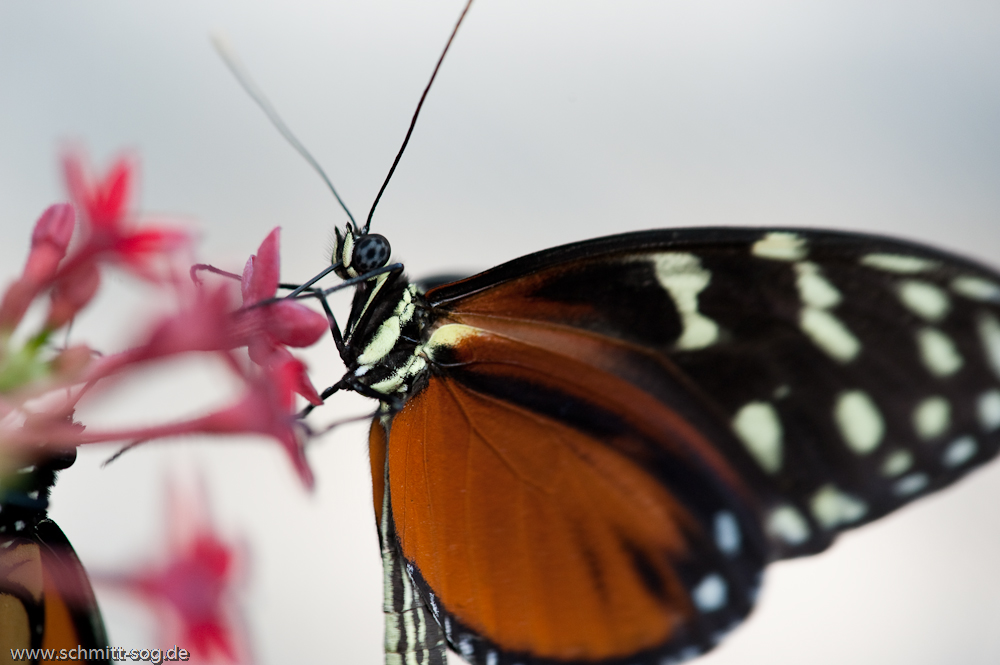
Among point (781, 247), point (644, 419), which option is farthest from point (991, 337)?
point (644, 419)

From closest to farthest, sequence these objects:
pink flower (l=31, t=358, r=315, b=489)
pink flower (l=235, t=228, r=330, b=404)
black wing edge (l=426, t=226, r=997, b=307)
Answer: pink flower (l=31, t=358, r=315, b=489) < pink flower (l=235, t=228, r=330, b=404) < black wing edge (l=426, t=226, r=997, b=307)

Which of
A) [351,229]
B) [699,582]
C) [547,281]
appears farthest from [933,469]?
[351,229]

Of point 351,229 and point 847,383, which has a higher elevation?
point 351,229

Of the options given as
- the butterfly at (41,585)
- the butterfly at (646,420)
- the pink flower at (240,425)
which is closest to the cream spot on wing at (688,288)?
the butterfly at (646,420)

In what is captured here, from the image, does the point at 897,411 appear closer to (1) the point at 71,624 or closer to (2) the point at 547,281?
(2) the point at 547,281

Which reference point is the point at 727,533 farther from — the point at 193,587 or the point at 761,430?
the point at 193,587

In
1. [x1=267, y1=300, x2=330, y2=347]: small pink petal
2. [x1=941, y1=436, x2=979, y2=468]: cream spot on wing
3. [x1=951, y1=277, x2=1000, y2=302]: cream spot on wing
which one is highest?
[x1=951, y1=277, x2=1000, y2=302]: cream spot on wing

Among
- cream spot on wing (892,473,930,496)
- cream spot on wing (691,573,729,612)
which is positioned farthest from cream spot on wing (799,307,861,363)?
cream spot on wing (691,573,729,612)

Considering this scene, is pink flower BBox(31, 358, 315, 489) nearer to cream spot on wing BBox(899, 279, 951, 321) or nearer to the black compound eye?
the black compound eye
